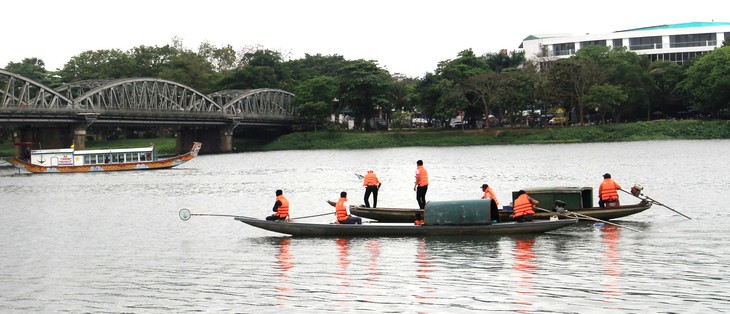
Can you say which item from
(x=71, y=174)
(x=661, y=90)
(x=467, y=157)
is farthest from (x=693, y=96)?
(x=71, y=174)

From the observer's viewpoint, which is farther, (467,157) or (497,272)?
(467,157)

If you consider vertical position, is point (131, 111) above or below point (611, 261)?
above

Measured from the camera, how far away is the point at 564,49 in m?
151

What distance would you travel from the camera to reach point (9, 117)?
85875 millimetres

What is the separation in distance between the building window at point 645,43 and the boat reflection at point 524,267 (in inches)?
4932

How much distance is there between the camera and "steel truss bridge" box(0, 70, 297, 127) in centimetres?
9388

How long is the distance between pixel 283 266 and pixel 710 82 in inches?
3476

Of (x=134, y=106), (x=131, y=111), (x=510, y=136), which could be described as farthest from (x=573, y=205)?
(x=134, y=106)

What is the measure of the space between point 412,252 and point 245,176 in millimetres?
44632

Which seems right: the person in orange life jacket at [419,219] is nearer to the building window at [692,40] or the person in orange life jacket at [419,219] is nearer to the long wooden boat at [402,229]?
the long wooden boat at [402,229]

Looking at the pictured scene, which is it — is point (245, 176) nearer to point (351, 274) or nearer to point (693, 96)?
point (351, 274)

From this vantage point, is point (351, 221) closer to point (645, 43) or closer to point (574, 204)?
point (574, 204)

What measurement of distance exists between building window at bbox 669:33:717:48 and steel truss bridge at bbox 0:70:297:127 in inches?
2423

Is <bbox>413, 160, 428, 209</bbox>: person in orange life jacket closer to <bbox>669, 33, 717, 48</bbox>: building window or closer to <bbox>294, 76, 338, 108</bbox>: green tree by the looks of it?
<bbox>294, 76, 338, 108</bbox>: green tree
